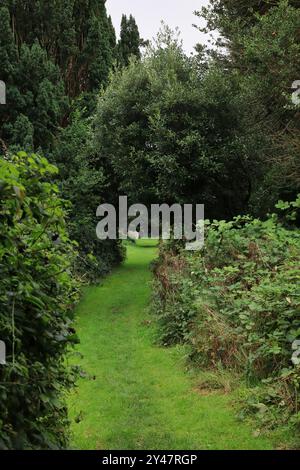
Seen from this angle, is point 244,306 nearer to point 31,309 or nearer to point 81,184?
point 31,309

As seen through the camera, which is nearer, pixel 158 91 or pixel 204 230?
pixel 204 230

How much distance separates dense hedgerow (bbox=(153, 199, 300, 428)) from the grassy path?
44 centimetres

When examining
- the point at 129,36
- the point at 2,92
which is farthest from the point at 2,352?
the point at 129,36

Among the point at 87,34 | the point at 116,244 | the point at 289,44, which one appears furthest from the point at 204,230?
the point at 87,34

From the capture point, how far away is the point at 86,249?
A: 14914 millimetres

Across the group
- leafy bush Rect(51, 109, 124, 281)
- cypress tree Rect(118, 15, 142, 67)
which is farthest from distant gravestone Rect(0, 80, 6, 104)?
cypress tree Rect(118, 15, 142, 67)

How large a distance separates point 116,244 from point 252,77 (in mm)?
9225

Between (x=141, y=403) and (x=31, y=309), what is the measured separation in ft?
11.0

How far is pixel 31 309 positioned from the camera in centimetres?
335

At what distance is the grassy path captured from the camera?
16.5 ft

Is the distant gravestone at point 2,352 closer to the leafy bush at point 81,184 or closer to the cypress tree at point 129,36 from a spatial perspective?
the leafy bush at point 81,184

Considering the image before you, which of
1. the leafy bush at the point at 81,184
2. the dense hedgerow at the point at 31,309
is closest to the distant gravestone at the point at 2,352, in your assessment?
the dense hedgerow at the point at 31,309

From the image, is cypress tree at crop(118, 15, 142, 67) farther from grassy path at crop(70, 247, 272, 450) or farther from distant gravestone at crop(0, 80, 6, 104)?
grassy path at crop(70, 247, 272, 450)

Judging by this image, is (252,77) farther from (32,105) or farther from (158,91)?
(32,105)
